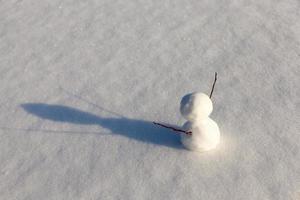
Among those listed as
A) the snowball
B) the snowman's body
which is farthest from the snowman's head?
the snowball

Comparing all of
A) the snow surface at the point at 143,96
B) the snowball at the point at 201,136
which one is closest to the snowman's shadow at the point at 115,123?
the snow surface at the point at 143,96

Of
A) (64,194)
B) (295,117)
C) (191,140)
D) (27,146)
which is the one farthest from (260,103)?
(27,146)

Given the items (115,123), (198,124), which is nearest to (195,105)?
(198,124)

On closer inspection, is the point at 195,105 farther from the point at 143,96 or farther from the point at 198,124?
the point at 143,96

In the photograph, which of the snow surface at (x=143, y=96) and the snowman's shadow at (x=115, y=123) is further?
the snowman's shadow at (x=115, y=123)

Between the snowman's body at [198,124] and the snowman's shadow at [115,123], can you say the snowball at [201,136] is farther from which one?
the snowman's shadow at [115,123]

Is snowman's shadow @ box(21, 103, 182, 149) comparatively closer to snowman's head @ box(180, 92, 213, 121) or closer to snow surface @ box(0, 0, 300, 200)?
snow surface @ box(0, 0, 300, 200)

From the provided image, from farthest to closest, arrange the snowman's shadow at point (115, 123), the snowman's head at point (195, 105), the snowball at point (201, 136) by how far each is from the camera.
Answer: the snowman's shadow at point (115, 123), the snowball at point (201, 136), the snowman's head at point (195, 105)
